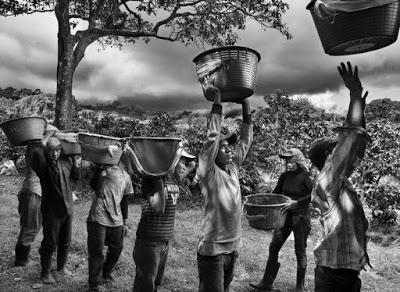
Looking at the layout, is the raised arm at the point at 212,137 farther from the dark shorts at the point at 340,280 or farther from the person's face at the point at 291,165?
the person's face at the point at 291,165

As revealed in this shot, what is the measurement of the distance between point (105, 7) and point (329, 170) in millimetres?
9791

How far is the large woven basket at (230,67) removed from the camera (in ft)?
11.0

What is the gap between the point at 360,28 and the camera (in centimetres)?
260

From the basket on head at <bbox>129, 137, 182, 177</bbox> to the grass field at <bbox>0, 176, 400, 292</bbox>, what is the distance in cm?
189

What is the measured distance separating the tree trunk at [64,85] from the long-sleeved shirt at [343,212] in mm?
7931

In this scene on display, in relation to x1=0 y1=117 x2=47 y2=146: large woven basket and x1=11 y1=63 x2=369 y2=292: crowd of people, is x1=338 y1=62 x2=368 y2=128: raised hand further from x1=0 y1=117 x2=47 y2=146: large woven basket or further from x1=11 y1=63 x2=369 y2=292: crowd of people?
x1=0 y1=117 x2=47 y2=146: large woven basket

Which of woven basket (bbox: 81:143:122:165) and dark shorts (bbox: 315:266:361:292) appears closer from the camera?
dark shorts (bbox: 315:266:361:292)

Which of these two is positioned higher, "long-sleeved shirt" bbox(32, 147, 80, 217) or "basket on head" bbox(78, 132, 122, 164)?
"basket on head" bbox(78, 132, 122, 164)

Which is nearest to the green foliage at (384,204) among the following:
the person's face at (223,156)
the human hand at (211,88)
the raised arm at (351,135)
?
the person's face at (223,156)

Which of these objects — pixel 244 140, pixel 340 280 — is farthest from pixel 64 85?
pixel 340 280

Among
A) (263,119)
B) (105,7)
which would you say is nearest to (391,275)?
(263,119)

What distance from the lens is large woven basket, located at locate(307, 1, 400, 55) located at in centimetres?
255

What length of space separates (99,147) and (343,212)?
2717 millimetres

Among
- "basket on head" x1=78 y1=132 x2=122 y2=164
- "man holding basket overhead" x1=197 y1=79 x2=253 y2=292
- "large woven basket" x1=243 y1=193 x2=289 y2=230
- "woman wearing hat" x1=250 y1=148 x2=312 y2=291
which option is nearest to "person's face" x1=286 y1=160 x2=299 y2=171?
"woman wearing hat" x1=250 y1=148 x2=312 y2=291
